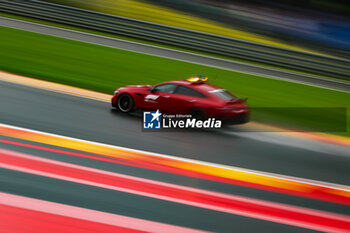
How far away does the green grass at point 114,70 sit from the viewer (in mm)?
14595

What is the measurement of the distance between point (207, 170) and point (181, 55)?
1192cm

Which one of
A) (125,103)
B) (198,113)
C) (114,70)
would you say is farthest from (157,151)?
(114,70)

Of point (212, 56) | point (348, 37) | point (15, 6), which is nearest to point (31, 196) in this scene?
point (212, 56)

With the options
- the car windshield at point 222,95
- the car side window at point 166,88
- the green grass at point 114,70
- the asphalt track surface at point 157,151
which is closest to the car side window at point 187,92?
the car side window at point 166,88

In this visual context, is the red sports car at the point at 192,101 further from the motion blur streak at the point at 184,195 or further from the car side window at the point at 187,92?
the motion blur streak at the point at 184,195

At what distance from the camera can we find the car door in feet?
36.8

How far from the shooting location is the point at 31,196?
652 centimetres

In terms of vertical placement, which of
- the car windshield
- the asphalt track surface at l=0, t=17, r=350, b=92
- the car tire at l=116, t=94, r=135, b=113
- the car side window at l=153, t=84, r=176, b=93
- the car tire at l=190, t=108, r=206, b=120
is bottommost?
the car tire at l=190, t=108, r=206, b=120

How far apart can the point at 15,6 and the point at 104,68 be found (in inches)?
358

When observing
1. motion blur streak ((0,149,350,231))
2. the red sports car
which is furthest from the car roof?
motion blur streak ((0,149,350,231))

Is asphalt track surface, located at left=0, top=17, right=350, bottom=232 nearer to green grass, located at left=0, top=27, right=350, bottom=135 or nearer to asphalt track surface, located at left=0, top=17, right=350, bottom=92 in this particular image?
green grass, located at left=0, top=27, right=350, bottom=135

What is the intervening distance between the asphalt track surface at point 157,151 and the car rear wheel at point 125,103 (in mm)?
238

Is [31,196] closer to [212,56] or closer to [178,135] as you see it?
[178,135]

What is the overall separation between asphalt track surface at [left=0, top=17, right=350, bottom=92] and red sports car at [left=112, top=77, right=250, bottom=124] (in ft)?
25.4
